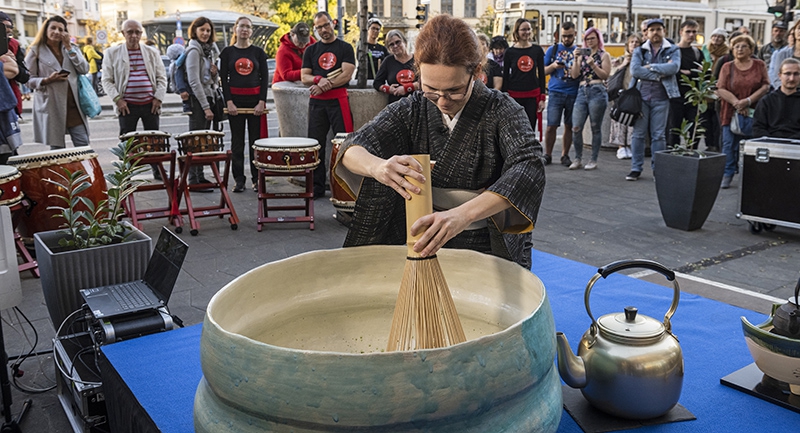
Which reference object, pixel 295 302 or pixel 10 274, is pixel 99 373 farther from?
pixel 295 302

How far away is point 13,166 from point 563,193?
178 inches

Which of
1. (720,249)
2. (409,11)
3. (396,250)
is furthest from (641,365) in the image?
(409,11)

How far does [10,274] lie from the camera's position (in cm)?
226

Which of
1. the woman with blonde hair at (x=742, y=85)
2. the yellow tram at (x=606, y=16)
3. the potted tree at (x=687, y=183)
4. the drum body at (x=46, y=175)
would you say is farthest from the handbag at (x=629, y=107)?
the yellow tram at (x=606, y=16)

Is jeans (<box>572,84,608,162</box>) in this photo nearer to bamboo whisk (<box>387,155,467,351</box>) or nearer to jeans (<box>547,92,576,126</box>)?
jeans (<box>547,92,576,126</box>)

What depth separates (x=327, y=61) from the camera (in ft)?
19.5

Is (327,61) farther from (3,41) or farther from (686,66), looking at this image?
(686,66)

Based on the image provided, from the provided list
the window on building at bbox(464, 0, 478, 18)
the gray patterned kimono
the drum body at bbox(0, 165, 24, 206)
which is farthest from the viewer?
the window on building at bbox(464, 0, 478, 18)

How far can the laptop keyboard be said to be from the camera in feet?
7.59

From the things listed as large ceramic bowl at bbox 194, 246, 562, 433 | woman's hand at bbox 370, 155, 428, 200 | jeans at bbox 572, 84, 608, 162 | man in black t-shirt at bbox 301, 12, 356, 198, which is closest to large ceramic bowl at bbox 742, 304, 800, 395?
large ceramic bowl at bbox 194, 246, 562, 433

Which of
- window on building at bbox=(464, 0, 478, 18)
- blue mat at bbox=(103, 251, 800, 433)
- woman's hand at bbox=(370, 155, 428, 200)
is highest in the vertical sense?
window on building at bbox=(464, 0, 478, 18)

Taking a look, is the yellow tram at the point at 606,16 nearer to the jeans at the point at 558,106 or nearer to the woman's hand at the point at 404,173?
the jeans at the point at 558,106

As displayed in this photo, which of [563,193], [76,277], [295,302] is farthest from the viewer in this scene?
[563,193]

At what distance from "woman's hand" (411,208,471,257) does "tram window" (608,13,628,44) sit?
58.5ft
